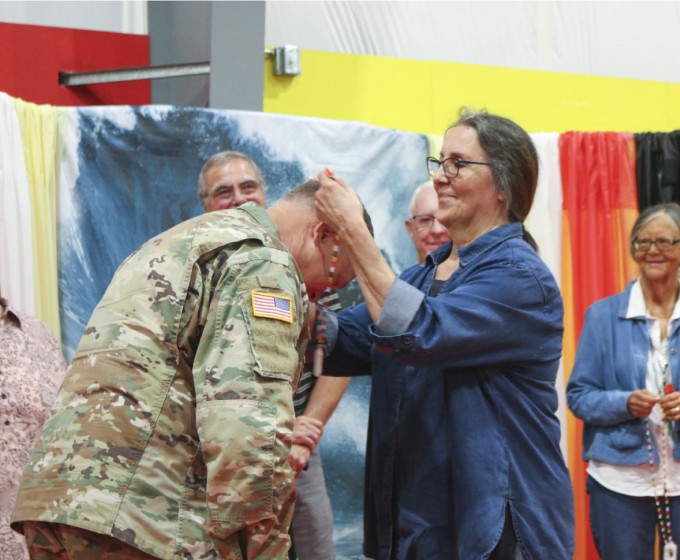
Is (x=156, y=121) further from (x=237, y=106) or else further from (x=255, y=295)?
(x=255, y=295)

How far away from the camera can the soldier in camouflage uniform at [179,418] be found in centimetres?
177

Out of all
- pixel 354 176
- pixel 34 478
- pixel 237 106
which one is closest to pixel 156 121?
pixel 237 106

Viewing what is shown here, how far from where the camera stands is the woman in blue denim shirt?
6.95 ft

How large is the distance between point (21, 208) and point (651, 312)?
2.66 metres

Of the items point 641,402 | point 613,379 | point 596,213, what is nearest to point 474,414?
point 641,402

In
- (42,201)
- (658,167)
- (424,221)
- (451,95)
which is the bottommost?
(424,221)

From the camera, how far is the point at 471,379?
7.20 feet

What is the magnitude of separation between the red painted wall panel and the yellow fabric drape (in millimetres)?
815

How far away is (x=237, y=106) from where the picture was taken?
4.94 m

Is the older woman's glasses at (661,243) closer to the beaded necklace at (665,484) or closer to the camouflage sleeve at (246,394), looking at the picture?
the beaded necklace at (665,484)

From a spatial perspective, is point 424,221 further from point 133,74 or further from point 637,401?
point 133,74

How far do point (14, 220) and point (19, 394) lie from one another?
1491 millimetres

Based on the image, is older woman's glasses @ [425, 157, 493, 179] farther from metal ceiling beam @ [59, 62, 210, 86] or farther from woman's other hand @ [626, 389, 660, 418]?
metal ceiling beam @ [59, 62, 210, 86]

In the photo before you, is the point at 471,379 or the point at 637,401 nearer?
the point at 471,379
